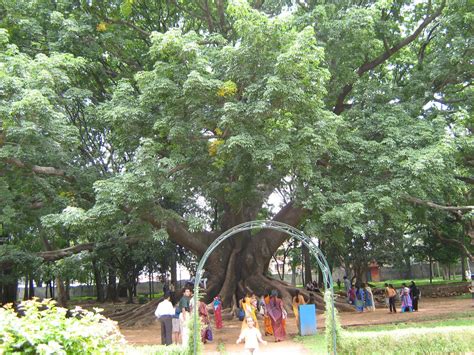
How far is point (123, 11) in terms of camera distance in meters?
13.8

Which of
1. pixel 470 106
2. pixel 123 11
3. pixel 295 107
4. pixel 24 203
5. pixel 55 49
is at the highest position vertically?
pixel 123 11

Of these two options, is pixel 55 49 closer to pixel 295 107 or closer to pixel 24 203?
pixel 24 203

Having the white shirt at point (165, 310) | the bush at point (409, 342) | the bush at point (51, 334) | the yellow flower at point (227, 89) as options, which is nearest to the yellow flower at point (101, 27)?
the yellow flower at point (227, 89)

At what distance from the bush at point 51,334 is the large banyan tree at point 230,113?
659cm

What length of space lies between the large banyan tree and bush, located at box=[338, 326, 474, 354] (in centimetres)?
335

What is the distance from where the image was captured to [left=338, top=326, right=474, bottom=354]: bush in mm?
7652

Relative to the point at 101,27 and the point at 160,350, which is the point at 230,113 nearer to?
the point at 160,350

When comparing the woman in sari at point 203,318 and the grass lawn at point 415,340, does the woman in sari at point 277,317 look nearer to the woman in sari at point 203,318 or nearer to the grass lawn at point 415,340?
the woman in sari at point 203,318

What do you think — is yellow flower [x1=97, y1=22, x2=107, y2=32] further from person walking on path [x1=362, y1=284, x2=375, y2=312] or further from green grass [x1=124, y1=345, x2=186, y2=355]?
person walking on path [x1=362, y1=284, x2=375, y2=312]

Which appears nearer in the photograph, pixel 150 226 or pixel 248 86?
pixel 248 86

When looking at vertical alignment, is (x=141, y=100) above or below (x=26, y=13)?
below

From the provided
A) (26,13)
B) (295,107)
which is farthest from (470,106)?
(26,13)

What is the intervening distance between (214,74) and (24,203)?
25.6 feet

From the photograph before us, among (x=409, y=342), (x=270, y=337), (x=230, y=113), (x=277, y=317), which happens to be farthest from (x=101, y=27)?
(x=409, y=342)
